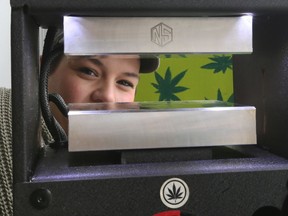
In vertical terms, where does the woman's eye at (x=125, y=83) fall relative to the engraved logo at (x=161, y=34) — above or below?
below

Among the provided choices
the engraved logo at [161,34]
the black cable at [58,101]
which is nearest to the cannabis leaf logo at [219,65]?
the black cable at [58,101]

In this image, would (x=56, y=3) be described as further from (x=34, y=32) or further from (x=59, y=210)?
(x=59, y=210)

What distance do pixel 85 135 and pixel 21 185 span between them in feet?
0.35

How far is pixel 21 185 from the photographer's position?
49cm

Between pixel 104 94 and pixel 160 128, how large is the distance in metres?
0.50

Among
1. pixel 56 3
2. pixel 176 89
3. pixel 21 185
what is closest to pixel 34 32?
pixel 56 3

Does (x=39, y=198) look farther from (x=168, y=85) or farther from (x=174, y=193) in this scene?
(x=168, y=85)

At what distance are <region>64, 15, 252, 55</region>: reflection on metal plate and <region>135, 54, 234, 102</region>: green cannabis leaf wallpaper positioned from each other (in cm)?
136

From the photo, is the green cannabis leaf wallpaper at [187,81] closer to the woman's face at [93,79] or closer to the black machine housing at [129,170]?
the woman's face at [93,79]

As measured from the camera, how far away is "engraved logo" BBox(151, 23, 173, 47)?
545mm

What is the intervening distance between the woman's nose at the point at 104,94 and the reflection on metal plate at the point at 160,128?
1.53 feet

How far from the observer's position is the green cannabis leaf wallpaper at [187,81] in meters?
1.92

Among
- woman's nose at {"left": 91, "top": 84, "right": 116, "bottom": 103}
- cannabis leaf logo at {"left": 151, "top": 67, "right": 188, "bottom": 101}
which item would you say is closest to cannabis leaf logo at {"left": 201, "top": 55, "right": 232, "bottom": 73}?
cannabis leaf logo at {"left": 151, "top": 67, "right": 188, "bottom": 101}

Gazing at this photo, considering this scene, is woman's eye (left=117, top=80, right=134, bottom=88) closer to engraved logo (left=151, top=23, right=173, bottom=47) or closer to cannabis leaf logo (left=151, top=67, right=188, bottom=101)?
engraved logo (left=151, top=23, right=173, bottom=47)
